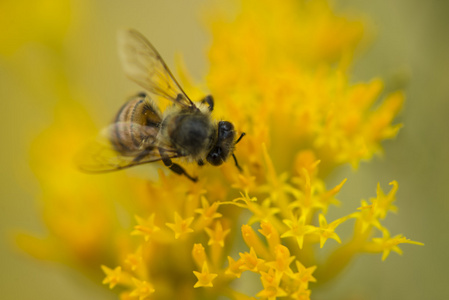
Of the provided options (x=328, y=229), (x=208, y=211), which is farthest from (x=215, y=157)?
(x=328, y=229)

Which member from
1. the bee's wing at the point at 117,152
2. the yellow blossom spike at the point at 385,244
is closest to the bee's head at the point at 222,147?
the bee's wing at the point at 117,152

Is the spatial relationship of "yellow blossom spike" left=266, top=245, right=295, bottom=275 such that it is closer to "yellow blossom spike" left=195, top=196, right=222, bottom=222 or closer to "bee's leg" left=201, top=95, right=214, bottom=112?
"yellow blossom spike" left=195, top=196, right=222, bottom=222

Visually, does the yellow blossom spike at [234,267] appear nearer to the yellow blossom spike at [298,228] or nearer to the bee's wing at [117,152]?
the yellow blossom spike at [298,228]

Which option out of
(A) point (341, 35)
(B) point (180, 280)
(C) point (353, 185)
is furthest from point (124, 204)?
(A) point (341, 35)

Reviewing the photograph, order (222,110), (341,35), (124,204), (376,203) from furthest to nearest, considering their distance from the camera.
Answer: (341,35)
(124,204)
(222,110)
(376,203)

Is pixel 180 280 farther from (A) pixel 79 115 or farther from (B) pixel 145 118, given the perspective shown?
(A) pixel 79 115

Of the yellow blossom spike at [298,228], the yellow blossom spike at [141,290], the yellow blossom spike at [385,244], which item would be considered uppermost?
the yellow blossom spike at [298,228]

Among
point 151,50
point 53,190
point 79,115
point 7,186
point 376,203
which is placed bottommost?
point 7,186
